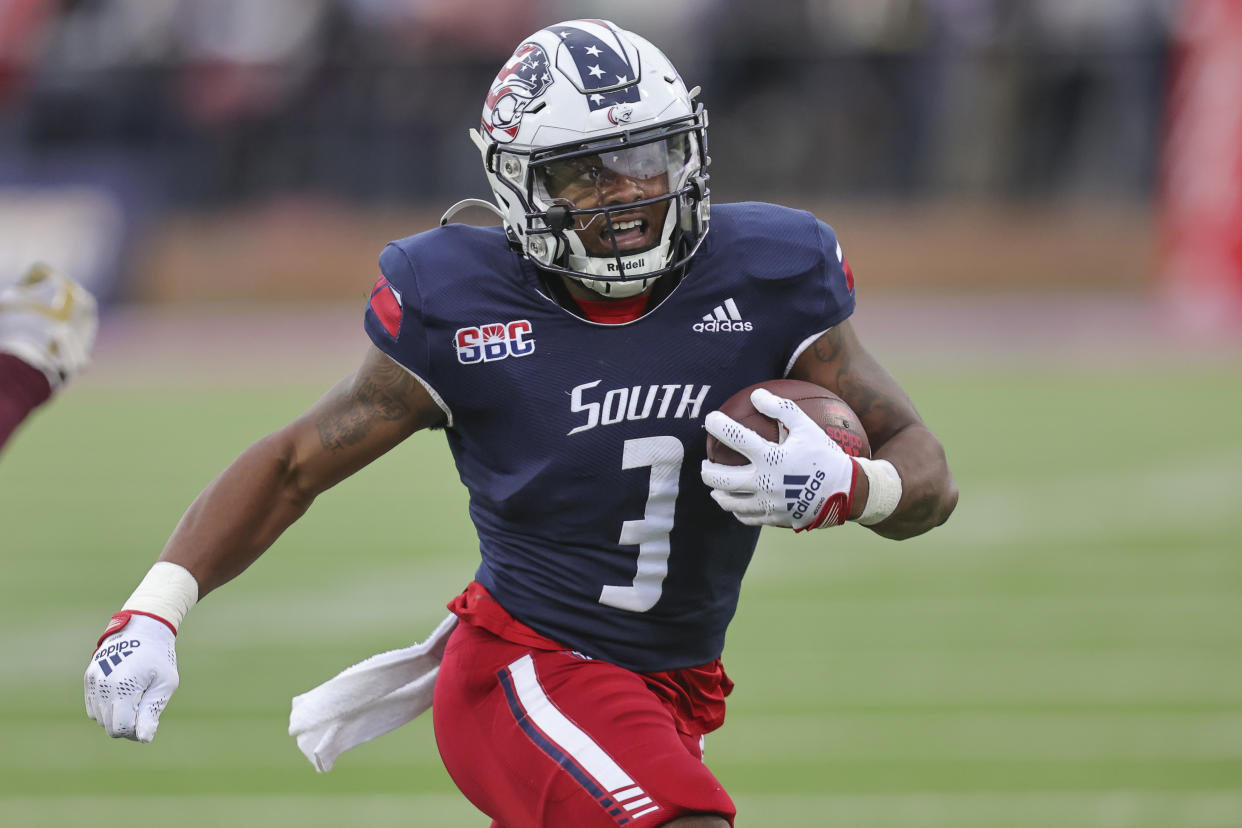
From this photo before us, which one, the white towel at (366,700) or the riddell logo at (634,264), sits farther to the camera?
the white towel at (366,700)

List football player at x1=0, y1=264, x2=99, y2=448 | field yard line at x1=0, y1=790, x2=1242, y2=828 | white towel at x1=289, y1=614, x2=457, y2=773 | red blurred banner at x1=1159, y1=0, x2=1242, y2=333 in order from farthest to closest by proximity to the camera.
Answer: red blurred banner at x1=1159, y1=0, x2=1242, y2=333, field yard line at x1=0, y1=790, x2=1242, y2=828, football player at x1=0, y1=264, x2=99, y2=448, white towel at x1=289, y1=614, x2=457, y2=773

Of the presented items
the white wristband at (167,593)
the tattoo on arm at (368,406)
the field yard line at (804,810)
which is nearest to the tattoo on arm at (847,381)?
the tattoo on arm at (368,406)

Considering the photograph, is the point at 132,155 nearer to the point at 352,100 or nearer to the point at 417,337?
the point at 352,100

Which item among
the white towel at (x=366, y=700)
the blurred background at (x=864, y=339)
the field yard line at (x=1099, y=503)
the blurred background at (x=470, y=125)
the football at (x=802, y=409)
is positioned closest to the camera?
the football at (x=802, y=409)

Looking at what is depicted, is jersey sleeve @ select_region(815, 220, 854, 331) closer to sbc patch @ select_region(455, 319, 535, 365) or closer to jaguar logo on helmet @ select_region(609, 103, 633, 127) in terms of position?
jaguar logo on helmet @ select_region(609, 103, 633, 127)

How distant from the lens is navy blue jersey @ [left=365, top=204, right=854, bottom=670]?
3.38 metres

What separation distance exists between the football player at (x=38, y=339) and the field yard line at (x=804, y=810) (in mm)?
1477

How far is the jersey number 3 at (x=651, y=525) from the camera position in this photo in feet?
11.1

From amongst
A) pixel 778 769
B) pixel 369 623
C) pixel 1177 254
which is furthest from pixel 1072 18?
pixel 778 769

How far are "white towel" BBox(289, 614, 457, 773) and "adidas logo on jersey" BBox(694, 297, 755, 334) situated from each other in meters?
0.76

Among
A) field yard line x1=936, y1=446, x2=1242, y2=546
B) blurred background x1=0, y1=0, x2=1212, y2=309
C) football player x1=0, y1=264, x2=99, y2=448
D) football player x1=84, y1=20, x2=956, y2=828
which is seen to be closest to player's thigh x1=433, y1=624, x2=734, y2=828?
football player x1=84, y1=20, x2=956, y2=828

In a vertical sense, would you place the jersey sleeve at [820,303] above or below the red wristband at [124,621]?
above

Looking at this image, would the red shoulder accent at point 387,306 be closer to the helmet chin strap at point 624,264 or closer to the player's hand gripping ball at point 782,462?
the helmet chin strap at point 624,264

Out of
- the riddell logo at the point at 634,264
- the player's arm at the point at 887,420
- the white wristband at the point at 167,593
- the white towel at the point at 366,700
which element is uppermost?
the riddell logo at the point at 634,264
